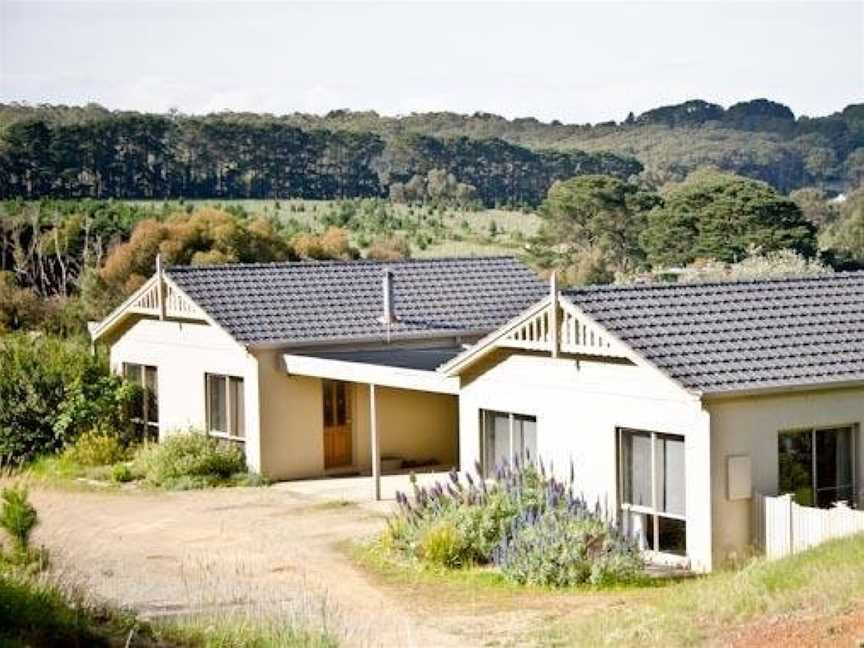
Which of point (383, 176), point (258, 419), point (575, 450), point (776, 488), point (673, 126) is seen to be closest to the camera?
point (776, 488)

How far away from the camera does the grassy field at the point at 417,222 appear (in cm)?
7488

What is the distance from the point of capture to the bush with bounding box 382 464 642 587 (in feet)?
65.5

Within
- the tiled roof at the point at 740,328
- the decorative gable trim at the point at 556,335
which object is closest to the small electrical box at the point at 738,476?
the tiled roof at the point at 740,328

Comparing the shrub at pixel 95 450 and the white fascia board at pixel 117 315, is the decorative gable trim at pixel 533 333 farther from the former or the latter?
the shrub at pixel 95 450

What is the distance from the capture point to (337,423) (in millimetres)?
29906

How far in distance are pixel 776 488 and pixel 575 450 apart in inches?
114

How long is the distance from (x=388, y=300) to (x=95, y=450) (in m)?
6.04

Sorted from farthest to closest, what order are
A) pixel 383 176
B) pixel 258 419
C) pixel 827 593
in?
1. pixel 383 176
2. pixel 258 419
3. pixel 827 593

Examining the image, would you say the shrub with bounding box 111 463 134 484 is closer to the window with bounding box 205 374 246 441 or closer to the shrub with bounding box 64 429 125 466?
the shrub with bounding box 64 429 125 466

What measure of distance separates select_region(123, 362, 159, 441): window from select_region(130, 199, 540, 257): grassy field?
123 ft

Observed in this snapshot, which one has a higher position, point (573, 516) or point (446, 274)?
point (446, 274)

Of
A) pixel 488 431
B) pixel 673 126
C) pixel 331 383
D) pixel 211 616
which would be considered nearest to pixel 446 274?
pixel 331 383

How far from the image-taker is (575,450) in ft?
74.5

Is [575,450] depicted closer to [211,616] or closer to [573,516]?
[573,516]
